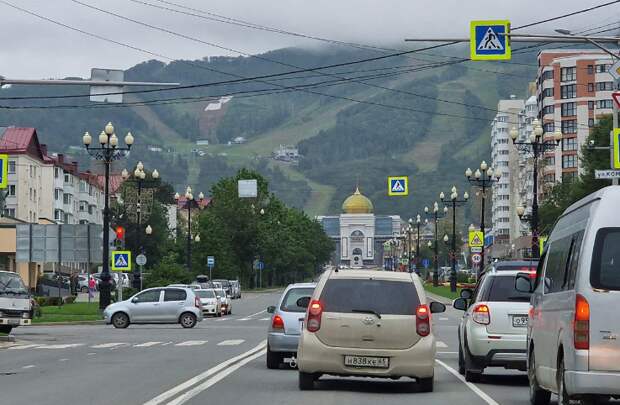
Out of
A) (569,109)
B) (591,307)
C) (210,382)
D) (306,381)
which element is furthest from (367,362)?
(569,109)

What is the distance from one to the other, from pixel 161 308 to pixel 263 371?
87.1 feet

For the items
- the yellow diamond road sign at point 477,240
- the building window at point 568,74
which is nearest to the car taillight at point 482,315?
the yellow diamond road sign at point 477,240

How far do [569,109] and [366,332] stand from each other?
142362 millimetres

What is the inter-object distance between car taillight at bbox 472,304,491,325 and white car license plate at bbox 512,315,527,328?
41cm

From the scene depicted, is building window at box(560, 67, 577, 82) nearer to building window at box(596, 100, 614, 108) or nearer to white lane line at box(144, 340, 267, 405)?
building window at box(596, 100, 614, 108)

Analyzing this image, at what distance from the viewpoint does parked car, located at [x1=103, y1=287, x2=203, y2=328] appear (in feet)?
163

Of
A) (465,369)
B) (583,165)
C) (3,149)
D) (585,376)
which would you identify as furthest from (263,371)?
(3,149)

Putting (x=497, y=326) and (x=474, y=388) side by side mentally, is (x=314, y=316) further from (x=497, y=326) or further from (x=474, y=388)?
(x=497, y=326)

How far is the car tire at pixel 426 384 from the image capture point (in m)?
19.3

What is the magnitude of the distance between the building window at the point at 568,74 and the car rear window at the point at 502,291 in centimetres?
13862

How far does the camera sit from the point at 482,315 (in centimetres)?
2141

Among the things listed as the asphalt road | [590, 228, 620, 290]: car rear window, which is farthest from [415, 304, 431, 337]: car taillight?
[590, 228, 620, 290]: car rear window

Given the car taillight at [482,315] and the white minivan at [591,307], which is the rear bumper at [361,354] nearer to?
the car taillight at [482,315]

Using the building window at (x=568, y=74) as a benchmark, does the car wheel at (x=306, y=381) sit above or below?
below
